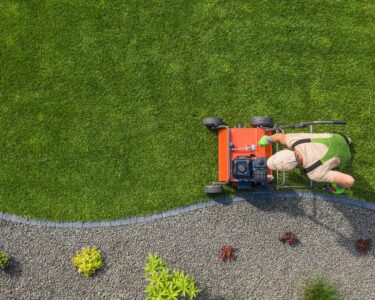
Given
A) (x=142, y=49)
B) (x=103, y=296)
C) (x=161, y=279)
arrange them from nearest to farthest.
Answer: (x=161, y=279) < (x=103, y=296) < (x=142, y=49)

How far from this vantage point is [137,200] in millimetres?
6707

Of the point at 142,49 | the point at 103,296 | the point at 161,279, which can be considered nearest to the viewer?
the point at 161,279

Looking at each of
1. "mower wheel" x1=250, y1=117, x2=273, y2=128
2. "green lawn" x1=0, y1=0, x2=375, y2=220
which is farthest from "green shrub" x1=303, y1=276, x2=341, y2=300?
"mower wheel" x1=250, y1=117, x2=273, y2=128

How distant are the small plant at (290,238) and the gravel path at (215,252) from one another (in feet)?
0.29

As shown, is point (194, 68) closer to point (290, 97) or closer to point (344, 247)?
point (290, 97)

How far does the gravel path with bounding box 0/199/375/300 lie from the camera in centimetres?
650

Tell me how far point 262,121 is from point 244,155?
811 millimetres

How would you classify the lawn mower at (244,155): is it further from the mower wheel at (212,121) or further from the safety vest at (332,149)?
the safety vest at (332,149)

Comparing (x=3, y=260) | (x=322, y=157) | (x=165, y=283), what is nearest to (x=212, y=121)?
(x=322, y=157)

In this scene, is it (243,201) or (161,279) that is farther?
(243,201)

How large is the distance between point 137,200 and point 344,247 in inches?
166

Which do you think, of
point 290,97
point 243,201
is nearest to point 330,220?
point 243,201

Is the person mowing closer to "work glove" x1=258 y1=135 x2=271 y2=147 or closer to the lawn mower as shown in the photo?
the lawn mower

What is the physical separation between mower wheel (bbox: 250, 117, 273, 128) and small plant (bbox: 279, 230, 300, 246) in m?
2.14
